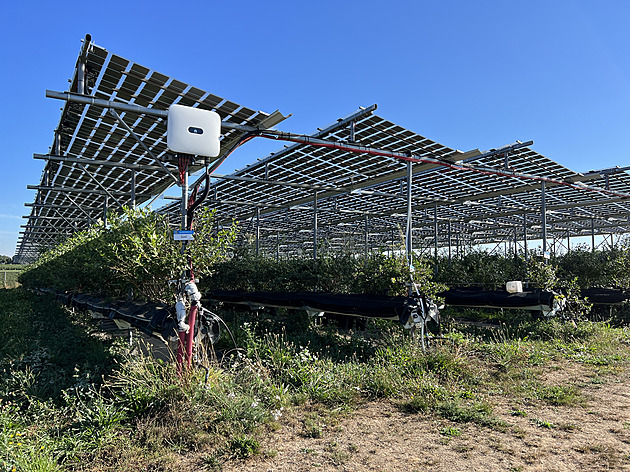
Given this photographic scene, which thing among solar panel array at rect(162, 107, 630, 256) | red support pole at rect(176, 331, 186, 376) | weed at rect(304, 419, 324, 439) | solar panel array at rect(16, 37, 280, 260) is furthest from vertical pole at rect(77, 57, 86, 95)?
weed at rect(304, 419, 324, 439)

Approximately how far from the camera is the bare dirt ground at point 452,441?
12.1 feet

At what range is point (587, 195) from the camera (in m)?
16.1

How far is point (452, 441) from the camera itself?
13.7 feet

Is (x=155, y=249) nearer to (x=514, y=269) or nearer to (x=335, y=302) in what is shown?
(x=335, y=302)

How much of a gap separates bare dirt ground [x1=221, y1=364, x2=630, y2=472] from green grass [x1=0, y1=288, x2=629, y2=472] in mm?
107

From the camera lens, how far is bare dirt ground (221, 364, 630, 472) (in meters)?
3.68

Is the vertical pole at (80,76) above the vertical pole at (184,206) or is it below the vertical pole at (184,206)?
above

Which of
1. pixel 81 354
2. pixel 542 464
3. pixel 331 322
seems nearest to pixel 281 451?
pixel 542 464

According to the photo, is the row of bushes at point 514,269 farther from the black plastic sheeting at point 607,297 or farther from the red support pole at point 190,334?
the red support pole at point 190,334

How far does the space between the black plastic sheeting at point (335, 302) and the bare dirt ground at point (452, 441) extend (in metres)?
2.36

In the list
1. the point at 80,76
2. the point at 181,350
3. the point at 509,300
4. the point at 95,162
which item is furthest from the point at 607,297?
the point at 95,162

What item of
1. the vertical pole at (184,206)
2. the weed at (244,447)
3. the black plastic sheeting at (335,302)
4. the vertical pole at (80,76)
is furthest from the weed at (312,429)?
the vertical pole at (80,76)

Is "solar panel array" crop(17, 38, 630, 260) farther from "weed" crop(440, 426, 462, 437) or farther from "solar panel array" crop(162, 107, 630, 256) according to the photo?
"weed" crop(440, 426, 462, 437)

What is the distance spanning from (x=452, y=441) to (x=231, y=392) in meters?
2.48
